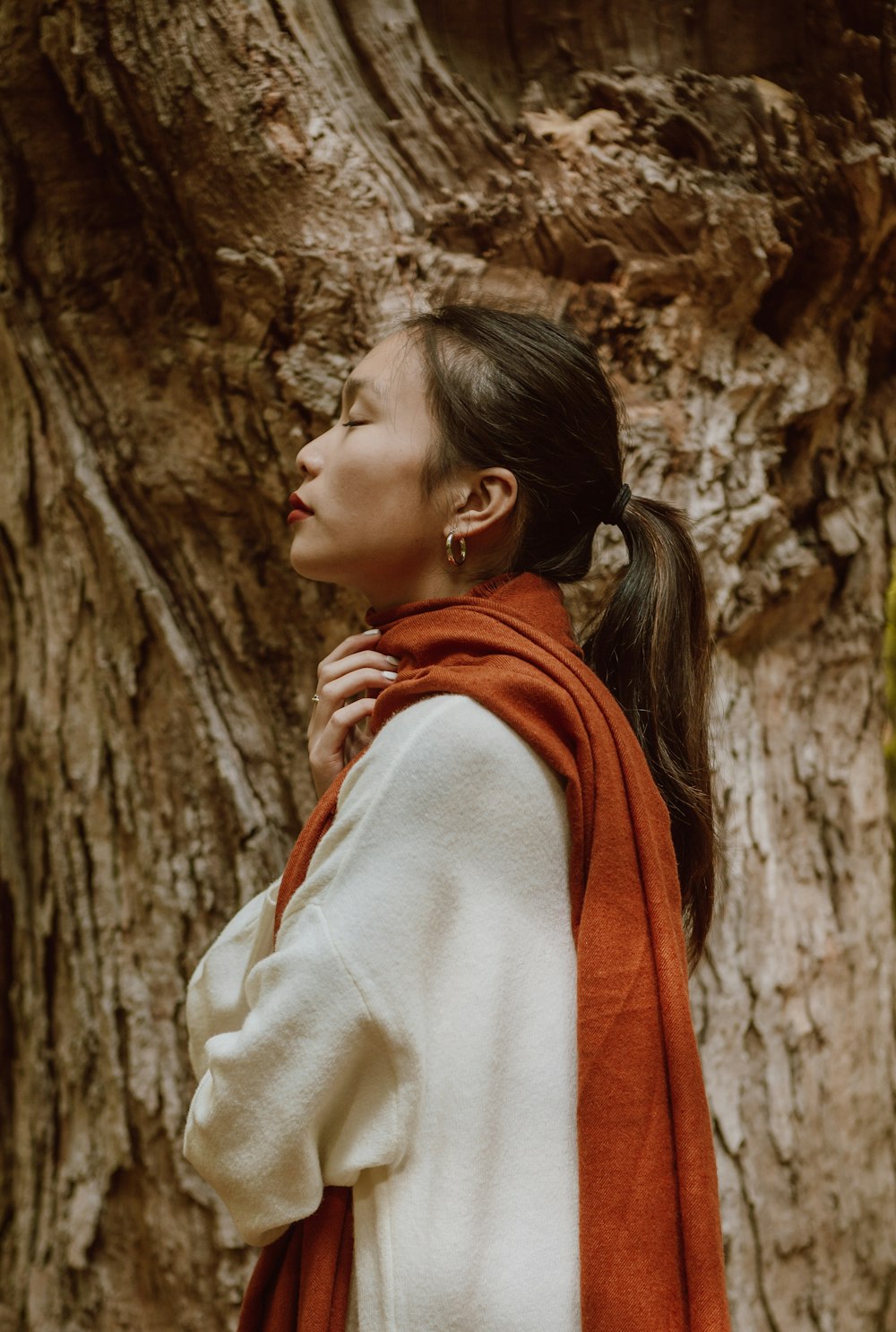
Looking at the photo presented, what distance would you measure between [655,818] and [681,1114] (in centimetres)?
34

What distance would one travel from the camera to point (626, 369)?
2109 mm

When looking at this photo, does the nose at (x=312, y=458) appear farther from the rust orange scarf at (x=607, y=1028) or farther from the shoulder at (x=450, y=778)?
the shoulder at (x=450, y=778)

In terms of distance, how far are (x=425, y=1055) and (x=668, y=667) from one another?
66 cm

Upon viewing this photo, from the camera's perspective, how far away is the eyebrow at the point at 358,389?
63.7 inches

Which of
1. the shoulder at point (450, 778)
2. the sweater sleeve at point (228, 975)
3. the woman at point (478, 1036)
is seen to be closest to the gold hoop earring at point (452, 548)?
the woman at point (478, 1036)

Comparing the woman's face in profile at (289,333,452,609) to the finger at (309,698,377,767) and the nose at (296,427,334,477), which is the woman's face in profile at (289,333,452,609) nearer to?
the nose at (296,427,334,477)

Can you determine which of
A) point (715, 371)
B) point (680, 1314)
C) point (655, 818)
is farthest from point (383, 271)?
point (680, 1314)

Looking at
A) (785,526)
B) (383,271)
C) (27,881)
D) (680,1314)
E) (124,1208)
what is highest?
(383,271)

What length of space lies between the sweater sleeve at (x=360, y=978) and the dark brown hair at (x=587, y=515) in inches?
14.1

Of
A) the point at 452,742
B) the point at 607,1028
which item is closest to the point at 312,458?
the point at 452,742

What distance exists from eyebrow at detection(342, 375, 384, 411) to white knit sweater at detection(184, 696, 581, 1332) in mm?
481

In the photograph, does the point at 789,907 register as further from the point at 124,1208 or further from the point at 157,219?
the point at 157,219

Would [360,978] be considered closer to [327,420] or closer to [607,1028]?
[607,1028]

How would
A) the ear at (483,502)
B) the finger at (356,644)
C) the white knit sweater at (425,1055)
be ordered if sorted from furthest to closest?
the finger at (356,644) < the ear at (483,502) < the white knit sweater at (425,1055)
